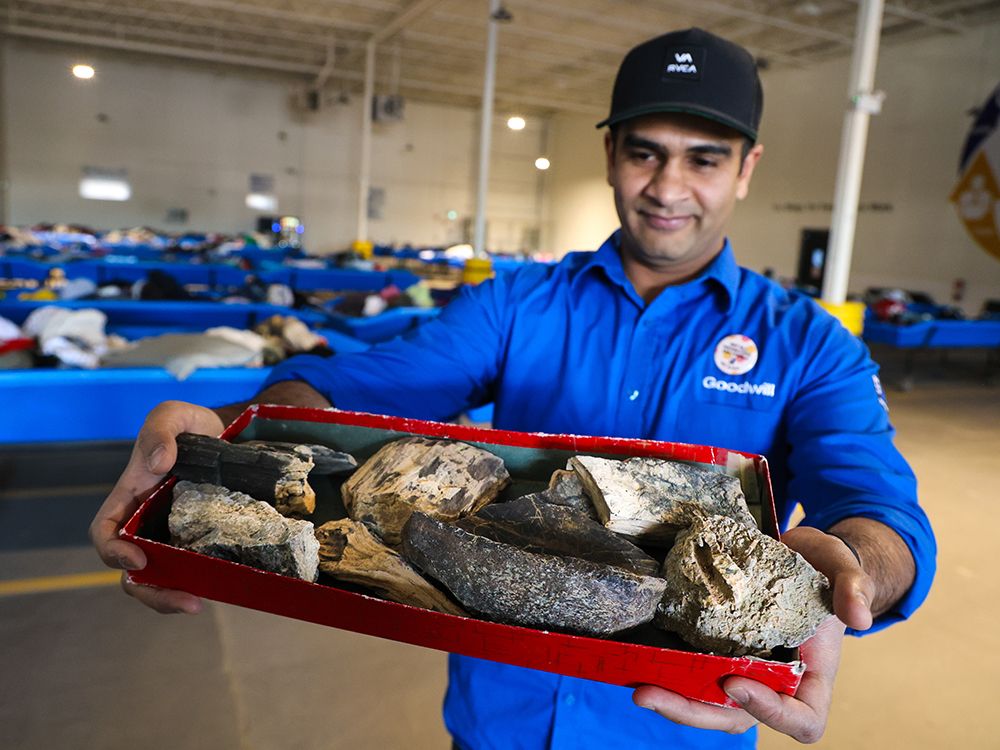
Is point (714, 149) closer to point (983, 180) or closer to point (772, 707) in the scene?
point (772, 707)

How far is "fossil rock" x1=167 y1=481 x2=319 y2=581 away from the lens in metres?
0.77

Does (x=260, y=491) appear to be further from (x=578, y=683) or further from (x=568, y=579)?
(x=578, y=683)

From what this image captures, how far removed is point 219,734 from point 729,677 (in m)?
2.16

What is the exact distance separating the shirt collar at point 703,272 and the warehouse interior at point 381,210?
1753mm

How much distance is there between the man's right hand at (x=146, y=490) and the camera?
0.81 meters

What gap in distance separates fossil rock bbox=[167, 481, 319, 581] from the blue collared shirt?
1.31ft

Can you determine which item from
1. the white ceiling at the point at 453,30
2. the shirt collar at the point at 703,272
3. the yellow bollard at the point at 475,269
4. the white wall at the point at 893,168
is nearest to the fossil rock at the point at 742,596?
the shirt collar at the point at 703,272

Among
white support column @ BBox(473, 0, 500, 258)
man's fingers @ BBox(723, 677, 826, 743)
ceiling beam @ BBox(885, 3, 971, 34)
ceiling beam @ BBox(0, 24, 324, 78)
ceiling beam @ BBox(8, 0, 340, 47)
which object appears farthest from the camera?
ceiling beam @ BBox(0, 24, 324, 78)

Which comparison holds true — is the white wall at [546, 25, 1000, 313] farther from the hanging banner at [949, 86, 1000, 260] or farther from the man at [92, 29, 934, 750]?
the man at [92, 29, 934, 750]

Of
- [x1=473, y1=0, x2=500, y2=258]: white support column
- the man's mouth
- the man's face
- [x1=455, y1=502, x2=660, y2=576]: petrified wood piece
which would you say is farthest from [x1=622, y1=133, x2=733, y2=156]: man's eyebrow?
[x1=473, y1=0, x2=500, y2=258]: white support column

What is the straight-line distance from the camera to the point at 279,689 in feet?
8.36

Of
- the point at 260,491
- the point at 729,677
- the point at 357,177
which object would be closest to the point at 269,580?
the point at 260,491

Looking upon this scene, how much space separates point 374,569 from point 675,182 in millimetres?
846

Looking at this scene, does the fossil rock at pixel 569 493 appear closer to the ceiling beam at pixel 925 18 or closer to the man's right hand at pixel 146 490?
the man's right hand at pixel 146 490
